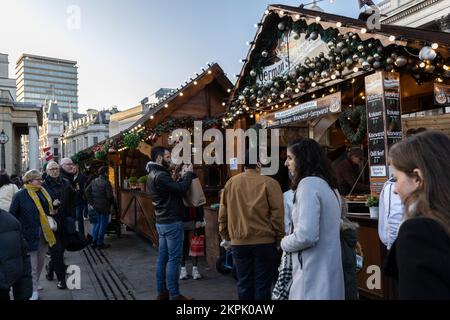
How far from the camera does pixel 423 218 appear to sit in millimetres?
1443

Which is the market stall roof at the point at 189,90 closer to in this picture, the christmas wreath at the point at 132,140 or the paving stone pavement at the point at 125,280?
the christmas wreath at the point at 132,140

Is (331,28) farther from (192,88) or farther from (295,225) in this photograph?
(192,88)

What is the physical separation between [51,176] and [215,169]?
622 centimetres

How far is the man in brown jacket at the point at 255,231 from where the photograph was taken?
4234mm

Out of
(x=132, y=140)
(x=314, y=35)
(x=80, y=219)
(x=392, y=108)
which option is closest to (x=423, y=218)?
(x=392, y=108)

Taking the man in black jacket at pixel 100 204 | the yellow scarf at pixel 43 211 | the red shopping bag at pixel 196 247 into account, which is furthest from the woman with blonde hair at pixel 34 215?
the man in black jacket at pixel 100 204

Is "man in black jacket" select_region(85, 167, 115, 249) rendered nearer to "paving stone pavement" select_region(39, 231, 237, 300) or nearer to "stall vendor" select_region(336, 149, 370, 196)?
"paving stone pavement" select_region(39, 231, 237, 300)

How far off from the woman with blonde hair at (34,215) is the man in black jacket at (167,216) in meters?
1.81

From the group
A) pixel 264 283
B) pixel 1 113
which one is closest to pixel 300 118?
pixel 264 283

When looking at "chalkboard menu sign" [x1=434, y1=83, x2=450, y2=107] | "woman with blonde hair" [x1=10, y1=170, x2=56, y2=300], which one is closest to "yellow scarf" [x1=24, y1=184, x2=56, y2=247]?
"woman with blonde hair" [x1=10, y1=170, x2=56, y2=300]

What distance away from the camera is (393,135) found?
5645mm

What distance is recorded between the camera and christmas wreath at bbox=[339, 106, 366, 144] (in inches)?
257

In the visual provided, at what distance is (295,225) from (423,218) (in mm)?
1490
